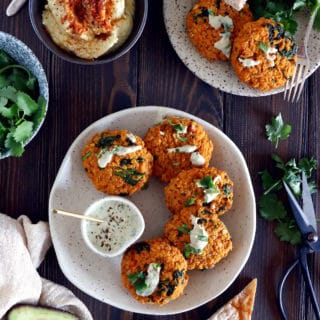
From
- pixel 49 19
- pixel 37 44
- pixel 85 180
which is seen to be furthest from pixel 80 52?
pixel 85 180

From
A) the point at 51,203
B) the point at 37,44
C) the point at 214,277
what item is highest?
the point at 37,44

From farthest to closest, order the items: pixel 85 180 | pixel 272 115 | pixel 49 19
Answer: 1. pixel 272 115
2. pixel 85 180
3. pixel 49 19

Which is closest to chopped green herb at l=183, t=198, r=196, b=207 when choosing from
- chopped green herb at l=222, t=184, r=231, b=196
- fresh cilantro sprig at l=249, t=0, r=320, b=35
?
chopped green herb at l=222, t=184, r=231, b=196

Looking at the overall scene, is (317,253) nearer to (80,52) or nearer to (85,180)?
(85,180)

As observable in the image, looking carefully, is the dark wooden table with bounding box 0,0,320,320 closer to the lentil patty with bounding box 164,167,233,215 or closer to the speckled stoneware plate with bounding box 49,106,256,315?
the speckled stoneware plate with bounding box 49,106,256,315

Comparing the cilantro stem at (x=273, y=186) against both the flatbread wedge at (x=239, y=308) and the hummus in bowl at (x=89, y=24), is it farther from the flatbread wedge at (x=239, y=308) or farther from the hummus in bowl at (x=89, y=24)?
the hummus in bowl at (x=89, y=24)

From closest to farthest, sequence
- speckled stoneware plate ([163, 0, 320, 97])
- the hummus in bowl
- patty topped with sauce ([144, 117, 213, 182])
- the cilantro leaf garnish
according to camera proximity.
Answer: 1. the hummus in bowl
2. patty topped with sauce ([144, 117, 213, 182])
3. speckled stoneware plate ([163, 0, 320, 97])
4. the cilantro leaf garnish

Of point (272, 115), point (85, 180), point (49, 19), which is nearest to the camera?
point (49, 19)

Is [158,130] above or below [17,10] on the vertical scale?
below

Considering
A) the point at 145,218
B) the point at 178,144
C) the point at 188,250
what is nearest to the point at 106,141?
the point at 178,144
